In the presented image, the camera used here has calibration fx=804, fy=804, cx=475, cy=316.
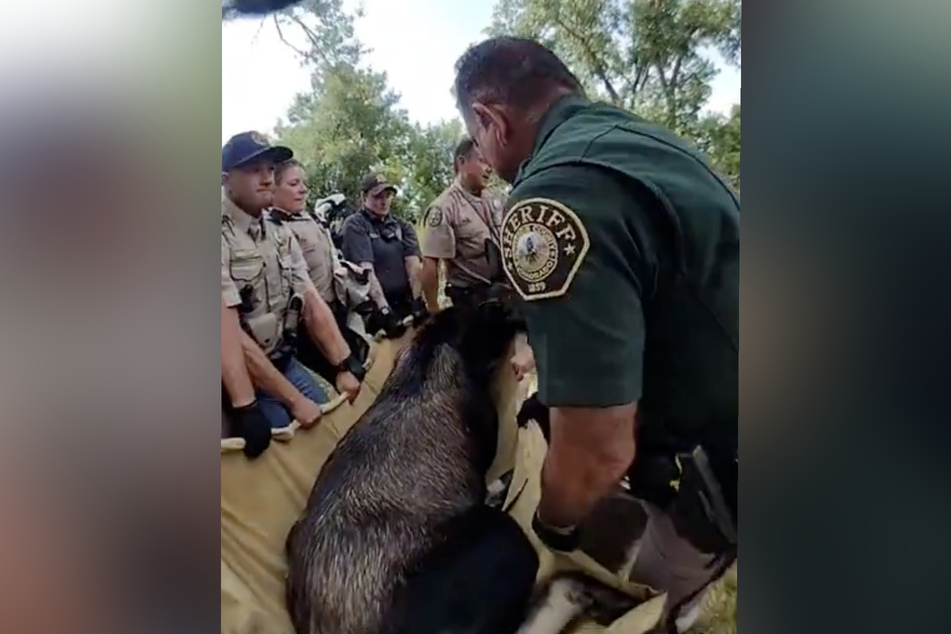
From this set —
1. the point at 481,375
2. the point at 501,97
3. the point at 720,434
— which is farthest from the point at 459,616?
the point at 501,97

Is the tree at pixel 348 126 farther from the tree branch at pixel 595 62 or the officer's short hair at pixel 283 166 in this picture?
the tree branch at pixel 595 62

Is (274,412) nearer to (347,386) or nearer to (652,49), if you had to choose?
(347,386)

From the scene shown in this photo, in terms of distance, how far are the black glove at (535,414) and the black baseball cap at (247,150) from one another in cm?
51

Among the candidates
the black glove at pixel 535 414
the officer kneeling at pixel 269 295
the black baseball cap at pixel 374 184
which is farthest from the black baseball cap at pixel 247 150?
the black glove at pixel 535 414

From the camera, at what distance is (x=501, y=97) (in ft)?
3.84

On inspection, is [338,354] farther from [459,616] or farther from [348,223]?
[459,616]

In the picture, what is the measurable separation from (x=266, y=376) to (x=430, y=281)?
0.28 meters

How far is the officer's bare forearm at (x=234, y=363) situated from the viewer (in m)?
1.20

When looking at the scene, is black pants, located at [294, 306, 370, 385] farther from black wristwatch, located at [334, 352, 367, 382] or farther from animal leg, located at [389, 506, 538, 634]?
animal leg, located at [389, 506, 538, 634]

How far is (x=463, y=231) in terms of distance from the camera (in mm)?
1181

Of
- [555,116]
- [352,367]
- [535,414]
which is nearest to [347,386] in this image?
[352,367]
